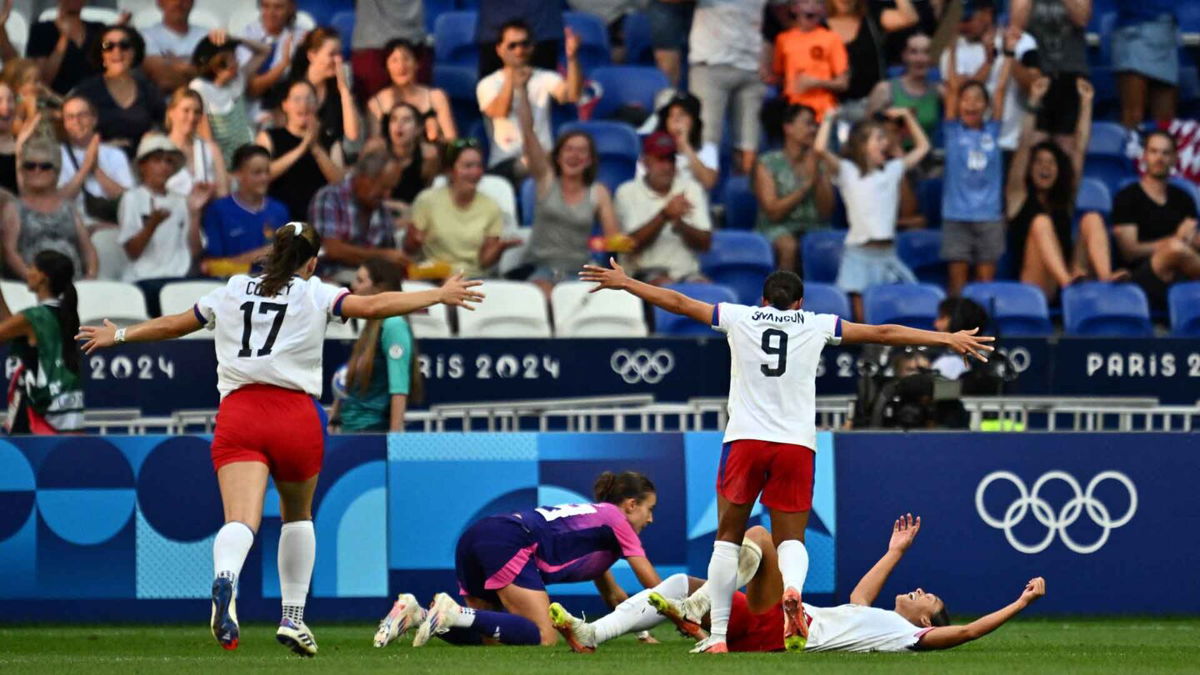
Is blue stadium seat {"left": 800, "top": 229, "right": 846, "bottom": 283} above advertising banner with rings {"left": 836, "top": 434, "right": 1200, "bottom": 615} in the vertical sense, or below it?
above

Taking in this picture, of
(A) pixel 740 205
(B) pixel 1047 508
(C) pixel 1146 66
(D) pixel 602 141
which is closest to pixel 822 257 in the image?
(A) pixel 740 205

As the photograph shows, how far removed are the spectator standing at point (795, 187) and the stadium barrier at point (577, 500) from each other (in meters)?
4.68

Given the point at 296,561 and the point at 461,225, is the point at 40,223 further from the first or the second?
the point at 296,561

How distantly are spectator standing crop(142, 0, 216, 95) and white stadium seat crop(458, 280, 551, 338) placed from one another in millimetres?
3321

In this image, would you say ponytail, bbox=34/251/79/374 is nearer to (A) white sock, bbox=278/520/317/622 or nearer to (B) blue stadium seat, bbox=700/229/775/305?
(A) white sock, bbox=278/520/317/622

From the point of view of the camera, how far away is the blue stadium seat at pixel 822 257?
1625 centimetres

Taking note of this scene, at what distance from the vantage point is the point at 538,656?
870 centimetres

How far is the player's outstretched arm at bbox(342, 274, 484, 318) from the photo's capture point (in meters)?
8.11

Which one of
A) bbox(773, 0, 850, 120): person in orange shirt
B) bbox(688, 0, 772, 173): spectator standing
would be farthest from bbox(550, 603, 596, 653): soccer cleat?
bbox(773, 0, 850, 120): person in orange shirt

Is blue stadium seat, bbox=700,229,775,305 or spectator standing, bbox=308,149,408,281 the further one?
blue stadium seat, bbox=700,229,775,305

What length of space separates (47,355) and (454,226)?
14.7 ft

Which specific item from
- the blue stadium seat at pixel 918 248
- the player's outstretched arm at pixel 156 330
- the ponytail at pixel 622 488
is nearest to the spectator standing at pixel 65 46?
the blue stadium seat at pixel 918 248

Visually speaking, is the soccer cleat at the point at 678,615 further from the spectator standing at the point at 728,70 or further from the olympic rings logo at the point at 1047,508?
the spectator standing at the point at 728,70

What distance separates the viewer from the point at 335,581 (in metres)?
11.5
